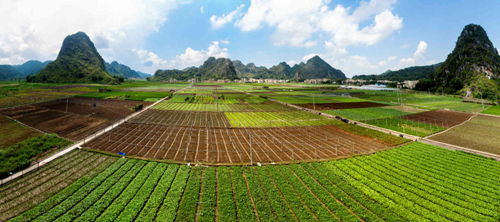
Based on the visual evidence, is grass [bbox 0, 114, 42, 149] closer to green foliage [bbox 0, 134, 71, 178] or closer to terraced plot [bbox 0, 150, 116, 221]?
green foliage [bbox 0, 134, 71, 178]

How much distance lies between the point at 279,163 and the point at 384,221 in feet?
40.5

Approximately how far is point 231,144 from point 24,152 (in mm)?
29425

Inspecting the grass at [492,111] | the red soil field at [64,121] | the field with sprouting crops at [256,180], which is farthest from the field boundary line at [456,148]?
the red soil field at [64,121]

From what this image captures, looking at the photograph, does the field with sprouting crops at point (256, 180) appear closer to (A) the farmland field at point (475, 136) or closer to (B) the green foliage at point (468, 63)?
(A) the farmland field at point (475, 136)

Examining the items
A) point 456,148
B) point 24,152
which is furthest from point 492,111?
point 24,152

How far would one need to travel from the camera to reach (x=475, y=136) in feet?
123

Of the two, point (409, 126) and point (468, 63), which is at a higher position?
point (468, 63)

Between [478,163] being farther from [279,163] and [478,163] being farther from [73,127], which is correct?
[73,127]

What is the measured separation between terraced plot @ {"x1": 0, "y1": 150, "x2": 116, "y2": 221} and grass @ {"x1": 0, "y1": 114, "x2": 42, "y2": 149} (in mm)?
15464

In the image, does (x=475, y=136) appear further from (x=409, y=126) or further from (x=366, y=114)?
(x=366, y=114)

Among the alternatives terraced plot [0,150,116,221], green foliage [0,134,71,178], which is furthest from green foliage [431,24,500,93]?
green foliage [0,134,71,178]

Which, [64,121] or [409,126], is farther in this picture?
[409,126]

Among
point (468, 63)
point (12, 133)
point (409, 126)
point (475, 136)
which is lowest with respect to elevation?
point (475, 136)

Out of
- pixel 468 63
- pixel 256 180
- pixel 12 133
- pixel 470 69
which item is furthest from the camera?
pixel 468 63
